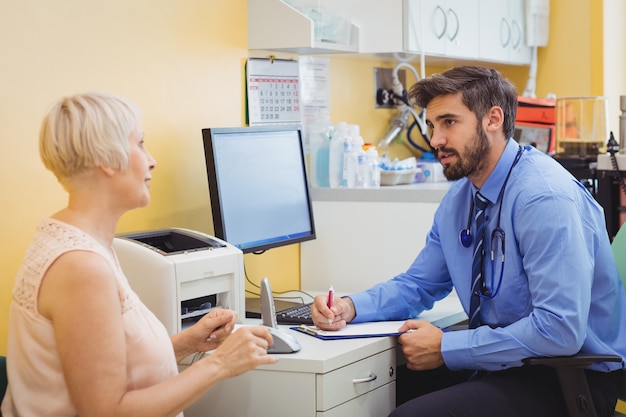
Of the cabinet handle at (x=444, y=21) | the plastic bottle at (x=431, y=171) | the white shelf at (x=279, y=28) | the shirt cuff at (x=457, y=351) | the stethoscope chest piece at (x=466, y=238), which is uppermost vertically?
the cabinet handle at (x=444, y=21)

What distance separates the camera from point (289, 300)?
8.96 feet

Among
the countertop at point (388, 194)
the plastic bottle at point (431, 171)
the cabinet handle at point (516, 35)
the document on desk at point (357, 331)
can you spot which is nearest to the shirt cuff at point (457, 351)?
the document on desk at point (357, 331)

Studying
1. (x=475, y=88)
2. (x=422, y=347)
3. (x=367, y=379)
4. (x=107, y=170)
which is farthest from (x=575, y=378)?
(x=107, y=170)

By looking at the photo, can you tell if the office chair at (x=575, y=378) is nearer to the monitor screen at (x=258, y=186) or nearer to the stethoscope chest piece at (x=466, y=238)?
the stethoscope chest piece at (x=466, y=238)

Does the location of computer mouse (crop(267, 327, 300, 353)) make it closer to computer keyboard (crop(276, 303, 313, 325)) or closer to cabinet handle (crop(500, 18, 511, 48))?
computer keyboard (crop(276, 303, 313, 325))

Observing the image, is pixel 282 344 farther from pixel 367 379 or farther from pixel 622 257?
pixel 622 257

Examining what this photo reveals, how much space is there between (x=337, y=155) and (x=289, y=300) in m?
0.57

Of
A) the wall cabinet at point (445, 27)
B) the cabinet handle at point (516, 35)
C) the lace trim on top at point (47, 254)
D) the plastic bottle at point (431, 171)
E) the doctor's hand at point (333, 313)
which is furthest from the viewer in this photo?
the cabinet handle at point (516, 35)

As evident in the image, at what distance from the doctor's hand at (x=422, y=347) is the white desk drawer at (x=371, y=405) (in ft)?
0.32

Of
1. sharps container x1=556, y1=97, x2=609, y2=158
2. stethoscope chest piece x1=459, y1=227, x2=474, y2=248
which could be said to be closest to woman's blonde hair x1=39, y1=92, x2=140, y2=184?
stethoscope chest piece x1=459, y1=227, x2=474, y2=248

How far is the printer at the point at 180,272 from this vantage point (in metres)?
2.01

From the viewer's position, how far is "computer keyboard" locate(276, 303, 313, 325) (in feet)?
7.65

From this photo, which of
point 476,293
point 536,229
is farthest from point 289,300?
point 536,229

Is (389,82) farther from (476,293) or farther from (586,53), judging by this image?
(476,293)
